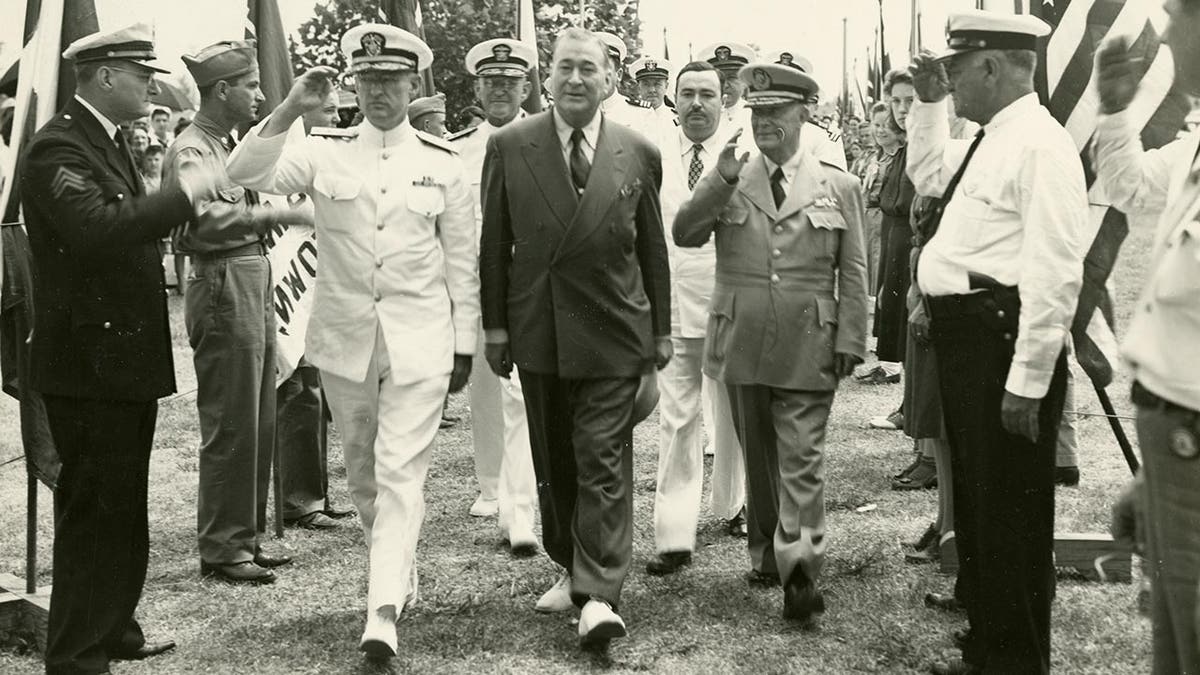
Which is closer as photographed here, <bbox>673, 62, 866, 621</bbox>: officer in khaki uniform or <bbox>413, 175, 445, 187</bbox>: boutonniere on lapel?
<bbox>413, 175, 445, 187</bbox>: boutonniere on lapel

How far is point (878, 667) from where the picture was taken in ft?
16.9

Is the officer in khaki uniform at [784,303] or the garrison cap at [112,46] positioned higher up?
the garrison cap at [112,46]

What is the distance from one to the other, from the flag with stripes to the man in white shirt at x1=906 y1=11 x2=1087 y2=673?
0.62m

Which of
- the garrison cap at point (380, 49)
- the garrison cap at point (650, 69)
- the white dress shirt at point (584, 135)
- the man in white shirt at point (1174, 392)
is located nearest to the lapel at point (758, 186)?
the white dress shirt at point (584, 135)

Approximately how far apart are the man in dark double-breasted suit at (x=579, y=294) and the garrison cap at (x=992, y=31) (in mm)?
1486

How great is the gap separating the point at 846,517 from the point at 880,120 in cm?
488

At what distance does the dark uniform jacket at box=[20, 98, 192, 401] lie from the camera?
4645mm

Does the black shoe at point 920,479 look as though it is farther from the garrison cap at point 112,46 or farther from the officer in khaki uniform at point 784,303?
the garrison cap at point 112,46

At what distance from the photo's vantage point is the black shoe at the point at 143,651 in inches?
211

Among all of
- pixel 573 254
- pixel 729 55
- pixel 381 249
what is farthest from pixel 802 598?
pixel 729 55

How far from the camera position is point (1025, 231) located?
4.48 m

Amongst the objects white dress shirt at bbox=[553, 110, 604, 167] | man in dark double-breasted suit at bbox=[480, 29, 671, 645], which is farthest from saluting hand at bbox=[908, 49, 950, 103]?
white dress shirt at bbox=[553, 110, 604, 167]

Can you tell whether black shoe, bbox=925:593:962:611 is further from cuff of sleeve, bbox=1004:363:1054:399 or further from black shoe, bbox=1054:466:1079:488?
black shoe, bbox=1054:466:1079:488

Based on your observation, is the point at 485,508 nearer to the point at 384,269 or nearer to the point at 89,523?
the point at 384,269
